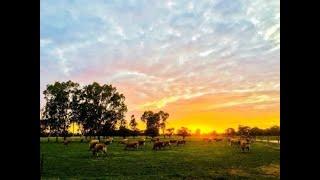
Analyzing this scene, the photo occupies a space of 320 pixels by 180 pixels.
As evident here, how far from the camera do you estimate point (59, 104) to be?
57.3 m

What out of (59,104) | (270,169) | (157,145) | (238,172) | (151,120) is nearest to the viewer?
(238,172)

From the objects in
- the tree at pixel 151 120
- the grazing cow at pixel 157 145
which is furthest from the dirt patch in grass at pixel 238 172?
the tree at pixel 151 120

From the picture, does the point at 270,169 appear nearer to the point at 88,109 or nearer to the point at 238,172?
the point at 238,172

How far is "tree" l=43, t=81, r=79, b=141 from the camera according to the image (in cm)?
5603

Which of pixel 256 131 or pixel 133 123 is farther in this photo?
pixel 133 123

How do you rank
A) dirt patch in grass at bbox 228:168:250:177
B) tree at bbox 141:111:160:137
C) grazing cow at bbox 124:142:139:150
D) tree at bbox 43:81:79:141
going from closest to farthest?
dirt patch in grass at bbox 228:168:250:177 < grazing cow at bbox 124:142:139:150 < tree at bbox 43:81:79:141 < tree at bbox 141:111:160:137

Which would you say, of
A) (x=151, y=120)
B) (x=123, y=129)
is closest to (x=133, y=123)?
(x=123, y=129)

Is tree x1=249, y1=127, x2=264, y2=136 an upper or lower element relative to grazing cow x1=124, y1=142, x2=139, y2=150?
lower

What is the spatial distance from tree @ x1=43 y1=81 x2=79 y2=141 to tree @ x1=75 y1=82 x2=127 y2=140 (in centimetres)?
159

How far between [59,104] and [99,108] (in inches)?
215

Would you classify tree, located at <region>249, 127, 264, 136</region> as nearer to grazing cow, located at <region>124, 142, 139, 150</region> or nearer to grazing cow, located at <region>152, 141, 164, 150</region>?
grazing cow, located at <region>152, 141, 164, 150</region>

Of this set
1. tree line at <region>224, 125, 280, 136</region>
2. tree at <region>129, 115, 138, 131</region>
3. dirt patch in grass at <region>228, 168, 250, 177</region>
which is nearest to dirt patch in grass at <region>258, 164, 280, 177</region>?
dirt patch in grass at <region>228, 168, 250, 177</region>

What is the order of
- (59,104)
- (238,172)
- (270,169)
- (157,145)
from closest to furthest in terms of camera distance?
(238,172)
(270,169)
(157,145)
(59,104)
